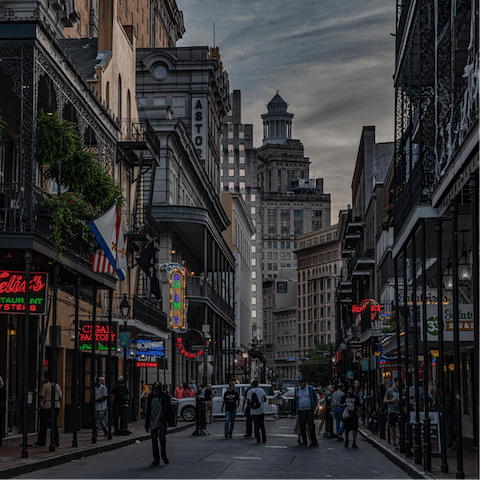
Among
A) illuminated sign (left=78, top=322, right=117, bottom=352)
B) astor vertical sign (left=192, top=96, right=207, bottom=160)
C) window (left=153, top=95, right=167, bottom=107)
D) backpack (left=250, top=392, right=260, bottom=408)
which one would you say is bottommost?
backpack (left=250, top=392, right=260, bottom=408)

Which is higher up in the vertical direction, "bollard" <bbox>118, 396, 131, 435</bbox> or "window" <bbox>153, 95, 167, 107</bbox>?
"window" <bbox>153, 95, 167, 107</bbox>

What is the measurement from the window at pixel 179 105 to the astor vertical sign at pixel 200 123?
0.85m

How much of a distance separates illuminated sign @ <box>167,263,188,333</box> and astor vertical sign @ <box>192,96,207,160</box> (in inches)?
847

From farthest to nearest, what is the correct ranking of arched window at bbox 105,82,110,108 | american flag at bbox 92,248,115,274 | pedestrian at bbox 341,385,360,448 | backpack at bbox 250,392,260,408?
arched window at bbox 105,82,110,108
backpack at bbox 250,392,260,408
pedestrian at bbox 341,385,360,448
american flag at bbox 92,248,115,274

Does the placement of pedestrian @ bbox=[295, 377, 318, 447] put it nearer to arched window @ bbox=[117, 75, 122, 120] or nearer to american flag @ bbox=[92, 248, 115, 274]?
american flag @ bbox=[92, 248, 115, 274]

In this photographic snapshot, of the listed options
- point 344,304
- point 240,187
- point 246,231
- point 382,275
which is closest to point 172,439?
point 382,275

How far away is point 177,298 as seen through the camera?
46.0 meters

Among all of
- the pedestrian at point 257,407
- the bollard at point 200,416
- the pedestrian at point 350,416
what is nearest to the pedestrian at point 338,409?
the pedestrian at point 350,416

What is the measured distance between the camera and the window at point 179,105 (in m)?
67.2

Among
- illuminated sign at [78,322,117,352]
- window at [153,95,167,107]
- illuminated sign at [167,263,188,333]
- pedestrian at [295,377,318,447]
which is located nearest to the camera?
pedestrian at [295,377,318,447]

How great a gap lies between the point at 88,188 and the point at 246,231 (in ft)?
337

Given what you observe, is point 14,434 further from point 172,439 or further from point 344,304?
point 344,304

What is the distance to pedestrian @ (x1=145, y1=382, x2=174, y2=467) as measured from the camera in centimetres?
1742

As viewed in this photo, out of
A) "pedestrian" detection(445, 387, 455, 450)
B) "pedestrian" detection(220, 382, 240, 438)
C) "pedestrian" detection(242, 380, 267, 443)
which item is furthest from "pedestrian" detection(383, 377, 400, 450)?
"pedestrian" detection(220, 382, 240, 438)
